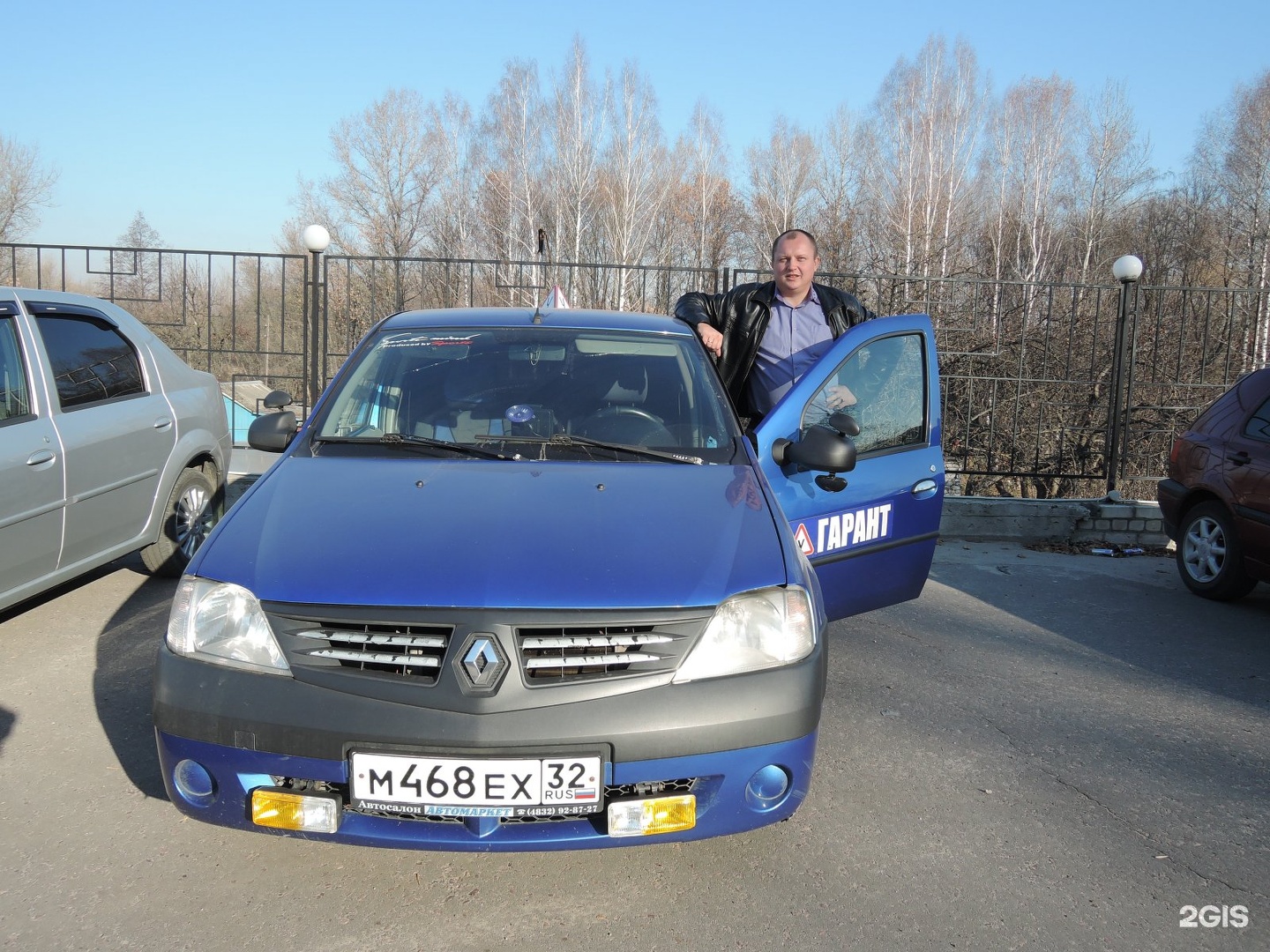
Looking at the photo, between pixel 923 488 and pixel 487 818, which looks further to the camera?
pixel 923 488

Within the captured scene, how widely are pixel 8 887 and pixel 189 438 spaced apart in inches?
135

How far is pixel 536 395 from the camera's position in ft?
11.9

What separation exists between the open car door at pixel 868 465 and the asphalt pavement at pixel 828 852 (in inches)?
21.7

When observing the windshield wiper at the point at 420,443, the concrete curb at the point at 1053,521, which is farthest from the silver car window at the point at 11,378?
the concrete curb at the point at 1053,521

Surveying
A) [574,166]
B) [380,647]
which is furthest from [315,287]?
[574,166]

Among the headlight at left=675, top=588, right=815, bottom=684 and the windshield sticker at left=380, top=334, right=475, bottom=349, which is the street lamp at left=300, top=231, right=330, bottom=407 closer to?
the windshield sticker at left=380, top=334, right=475, bottom=349

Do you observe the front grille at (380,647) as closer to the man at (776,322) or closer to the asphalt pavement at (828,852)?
the asphalt pavement at (828,852)

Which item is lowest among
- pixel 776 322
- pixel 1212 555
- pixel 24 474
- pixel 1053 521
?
pixel 1053 521

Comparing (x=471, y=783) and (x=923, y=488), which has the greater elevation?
(x=923, y=488)

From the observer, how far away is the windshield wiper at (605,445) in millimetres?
3307

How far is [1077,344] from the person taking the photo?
12.2 meters

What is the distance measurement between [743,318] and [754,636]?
2742mm

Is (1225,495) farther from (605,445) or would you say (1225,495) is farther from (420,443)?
(420,443)

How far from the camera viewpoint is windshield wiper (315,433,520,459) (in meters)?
3.27
